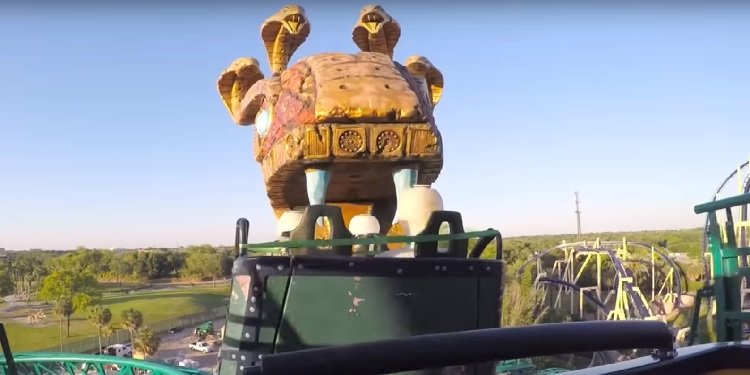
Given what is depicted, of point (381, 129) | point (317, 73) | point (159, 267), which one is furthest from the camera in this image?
point (159, 267)

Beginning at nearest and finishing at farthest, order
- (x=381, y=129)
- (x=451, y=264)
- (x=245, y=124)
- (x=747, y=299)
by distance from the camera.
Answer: (x=451, y=264) → (x=381, y=129) → (x=245, y=124) → (x=747, y=299)

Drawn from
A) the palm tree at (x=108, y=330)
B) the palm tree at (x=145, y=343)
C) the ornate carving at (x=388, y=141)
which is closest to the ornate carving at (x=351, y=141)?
the ornate carving at (x=388, y=141)

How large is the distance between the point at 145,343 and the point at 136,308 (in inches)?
457

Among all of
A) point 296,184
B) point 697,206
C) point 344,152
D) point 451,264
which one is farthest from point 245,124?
point 697,206

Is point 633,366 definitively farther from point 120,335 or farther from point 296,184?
point 120,335

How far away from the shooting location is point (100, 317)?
36.2m

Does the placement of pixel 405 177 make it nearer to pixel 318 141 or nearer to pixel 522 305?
pixel 318 141

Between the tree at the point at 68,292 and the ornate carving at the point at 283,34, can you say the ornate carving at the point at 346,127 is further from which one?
the tree at the point at 68,292

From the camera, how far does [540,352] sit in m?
1.02

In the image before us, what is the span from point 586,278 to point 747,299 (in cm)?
1912

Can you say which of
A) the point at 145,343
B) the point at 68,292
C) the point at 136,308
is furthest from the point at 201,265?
the point at 145,343

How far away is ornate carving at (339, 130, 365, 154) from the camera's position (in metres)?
3.90

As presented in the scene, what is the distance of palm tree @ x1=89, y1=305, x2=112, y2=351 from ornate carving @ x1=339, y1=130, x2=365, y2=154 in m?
36.2

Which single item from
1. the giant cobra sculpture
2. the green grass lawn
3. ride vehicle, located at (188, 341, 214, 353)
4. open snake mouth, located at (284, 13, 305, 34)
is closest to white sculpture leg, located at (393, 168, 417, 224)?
the giant cobra sculpture
